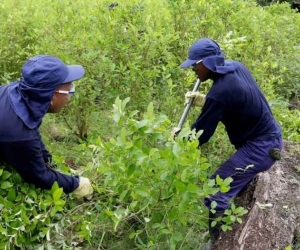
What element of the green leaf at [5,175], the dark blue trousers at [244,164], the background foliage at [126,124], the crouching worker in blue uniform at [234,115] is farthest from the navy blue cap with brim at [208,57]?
the green leaf at [5,175]

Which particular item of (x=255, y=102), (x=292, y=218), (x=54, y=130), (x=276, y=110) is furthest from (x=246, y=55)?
(x=54, y=130)

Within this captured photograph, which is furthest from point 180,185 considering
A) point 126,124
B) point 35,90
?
point 35,90

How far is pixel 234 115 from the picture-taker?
10.7 feet

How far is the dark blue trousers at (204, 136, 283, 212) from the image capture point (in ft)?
11.1

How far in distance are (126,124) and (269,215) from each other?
1.83 m

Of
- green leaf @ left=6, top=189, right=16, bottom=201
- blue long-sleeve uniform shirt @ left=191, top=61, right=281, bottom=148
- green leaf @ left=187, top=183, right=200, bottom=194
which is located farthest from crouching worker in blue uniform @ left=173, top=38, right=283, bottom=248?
green leaf @ left=6, top=189, right=16, bottom=201

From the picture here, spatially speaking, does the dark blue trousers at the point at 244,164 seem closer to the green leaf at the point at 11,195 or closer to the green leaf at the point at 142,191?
the green leaf at the point at 142,191

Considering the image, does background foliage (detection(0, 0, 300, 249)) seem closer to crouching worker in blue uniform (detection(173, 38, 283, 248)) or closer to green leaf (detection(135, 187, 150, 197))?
green leaf (detection(135, 187, 150, 197))

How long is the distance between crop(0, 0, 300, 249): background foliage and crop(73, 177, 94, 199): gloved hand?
63 mm

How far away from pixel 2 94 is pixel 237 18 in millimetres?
3048

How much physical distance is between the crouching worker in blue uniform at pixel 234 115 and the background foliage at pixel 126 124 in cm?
30

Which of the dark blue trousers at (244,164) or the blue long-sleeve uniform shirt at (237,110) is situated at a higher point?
the blue long-sleeve uniform shirt at (237,110)

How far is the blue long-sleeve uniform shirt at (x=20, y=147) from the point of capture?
2.27m

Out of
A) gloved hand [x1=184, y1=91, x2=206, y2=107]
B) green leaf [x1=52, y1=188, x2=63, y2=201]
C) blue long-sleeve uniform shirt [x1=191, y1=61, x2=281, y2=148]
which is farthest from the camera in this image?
gloved hand [x1=184, y1=91, x2=206, y2=107]
